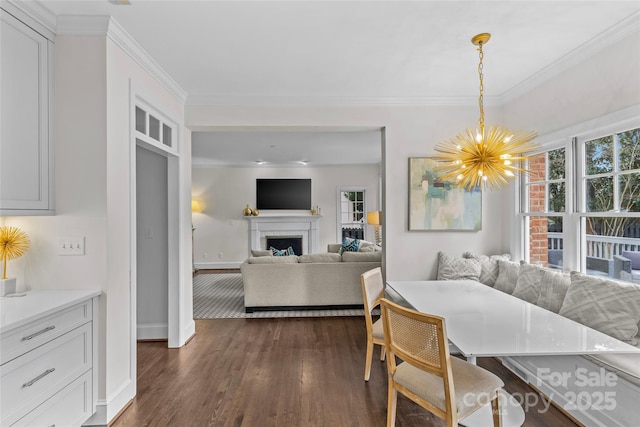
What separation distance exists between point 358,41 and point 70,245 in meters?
2.43

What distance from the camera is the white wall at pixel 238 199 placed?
8.09 meters

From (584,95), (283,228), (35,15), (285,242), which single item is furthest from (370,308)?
(285,242)

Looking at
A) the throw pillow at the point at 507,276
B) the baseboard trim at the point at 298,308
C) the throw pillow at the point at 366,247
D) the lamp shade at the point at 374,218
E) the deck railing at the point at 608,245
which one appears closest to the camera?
the deck railing at the point at 608,245

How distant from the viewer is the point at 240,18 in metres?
2.14

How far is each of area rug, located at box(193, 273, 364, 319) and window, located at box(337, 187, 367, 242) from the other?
2.89 metres

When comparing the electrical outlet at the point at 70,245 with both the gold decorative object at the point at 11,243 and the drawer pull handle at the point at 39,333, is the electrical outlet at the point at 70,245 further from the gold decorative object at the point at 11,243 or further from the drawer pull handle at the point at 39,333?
the drawer pull handle at the point at 39,333

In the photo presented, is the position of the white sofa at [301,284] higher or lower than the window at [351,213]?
lower

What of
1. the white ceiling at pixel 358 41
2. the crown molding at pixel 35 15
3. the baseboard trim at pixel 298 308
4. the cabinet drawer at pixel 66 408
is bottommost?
the baseboard trim at pixel 298 308

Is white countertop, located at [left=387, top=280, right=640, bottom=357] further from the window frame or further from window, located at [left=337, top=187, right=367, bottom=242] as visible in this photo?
window, located at [left=337, top=187, right=367, bottom=242]

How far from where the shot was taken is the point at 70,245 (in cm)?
210

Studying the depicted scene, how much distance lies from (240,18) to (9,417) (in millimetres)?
A: 2460

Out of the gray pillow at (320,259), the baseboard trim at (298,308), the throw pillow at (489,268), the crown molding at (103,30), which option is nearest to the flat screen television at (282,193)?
the gray pillow at (320,259)

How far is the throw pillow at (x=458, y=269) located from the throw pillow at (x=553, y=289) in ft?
2.46

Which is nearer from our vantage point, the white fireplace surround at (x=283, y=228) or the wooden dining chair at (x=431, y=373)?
the wooden dining chair at (x=431, y=373)
